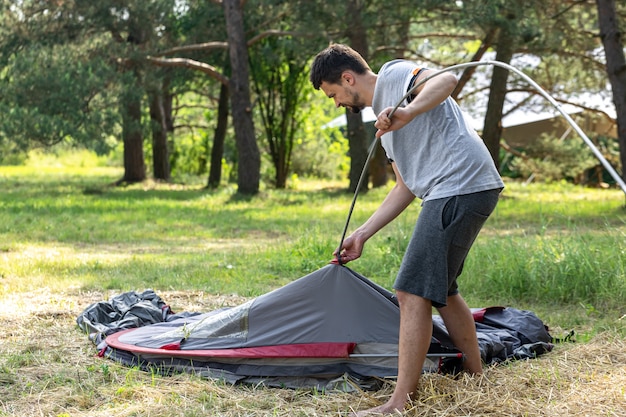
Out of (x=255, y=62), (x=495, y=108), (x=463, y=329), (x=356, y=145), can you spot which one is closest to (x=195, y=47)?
(x=255, y=62)

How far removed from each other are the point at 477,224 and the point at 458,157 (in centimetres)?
29

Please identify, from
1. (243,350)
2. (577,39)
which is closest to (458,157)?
(243,350)

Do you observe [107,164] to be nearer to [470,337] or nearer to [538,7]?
[538,7]

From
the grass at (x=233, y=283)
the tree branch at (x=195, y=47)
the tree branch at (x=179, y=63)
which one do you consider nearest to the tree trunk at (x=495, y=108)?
the grass at (x=233, y=283)

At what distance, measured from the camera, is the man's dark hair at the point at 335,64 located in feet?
11.3

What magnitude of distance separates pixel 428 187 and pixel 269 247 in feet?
18.1

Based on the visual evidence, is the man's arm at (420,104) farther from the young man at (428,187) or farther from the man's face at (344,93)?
the man's face at (344,93)

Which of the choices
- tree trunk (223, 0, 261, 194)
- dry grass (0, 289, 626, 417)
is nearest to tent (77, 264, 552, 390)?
dry grass (0, 289, 626, 417)

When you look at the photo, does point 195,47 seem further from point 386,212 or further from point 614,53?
point 386,212

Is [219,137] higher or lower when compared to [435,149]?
lower

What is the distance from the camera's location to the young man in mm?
3271

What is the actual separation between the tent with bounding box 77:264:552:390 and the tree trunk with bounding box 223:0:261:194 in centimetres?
1186

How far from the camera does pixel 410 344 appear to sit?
3.28 meters

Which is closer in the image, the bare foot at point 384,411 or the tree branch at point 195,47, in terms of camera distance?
the bare foot at point 384,411
